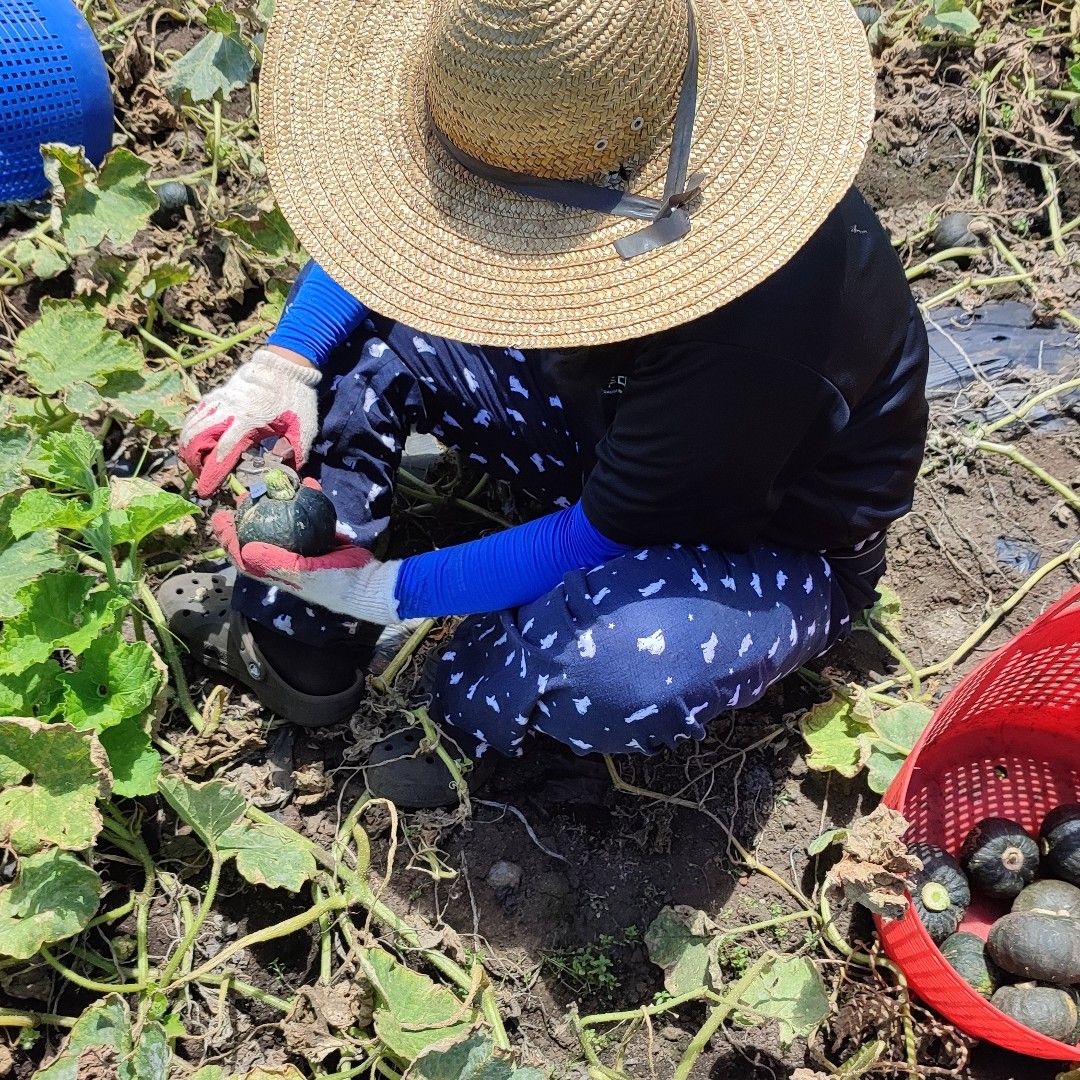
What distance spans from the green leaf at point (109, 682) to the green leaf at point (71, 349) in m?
0.51

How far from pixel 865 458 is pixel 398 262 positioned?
0.73 metres

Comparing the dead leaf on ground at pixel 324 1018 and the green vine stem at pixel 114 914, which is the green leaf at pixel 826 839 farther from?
the green vine stem at pixel 114 914

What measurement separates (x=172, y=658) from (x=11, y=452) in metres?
0.43

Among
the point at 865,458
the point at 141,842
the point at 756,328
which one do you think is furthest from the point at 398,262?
the point at 141,842

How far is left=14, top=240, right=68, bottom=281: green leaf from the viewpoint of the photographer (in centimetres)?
212

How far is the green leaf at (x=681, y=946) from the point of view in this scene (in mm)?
1513

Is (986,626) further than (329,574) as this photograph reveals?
Yes

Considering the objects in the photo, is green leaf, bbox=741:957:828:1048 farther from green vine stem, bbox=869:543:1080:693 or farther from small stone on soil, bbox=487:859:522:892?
green vine stem, bbox=869:543:1080:693

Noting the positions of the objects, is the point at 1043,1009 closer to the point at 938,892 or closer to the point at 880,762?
the point at 938,892

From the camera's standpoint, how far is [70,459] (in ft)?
5.10

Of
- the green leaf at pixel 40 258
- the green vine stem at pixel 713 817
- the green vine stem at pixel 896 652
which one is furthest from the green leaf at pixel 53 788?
the green vine stem at pixel 896 652

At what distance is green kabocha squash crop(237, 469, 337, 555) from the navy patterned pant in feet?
0.60

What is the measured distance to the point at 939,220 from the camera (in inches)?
94.5

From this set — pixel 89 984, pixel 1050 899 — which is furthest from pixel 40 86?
pixel 1050 899
